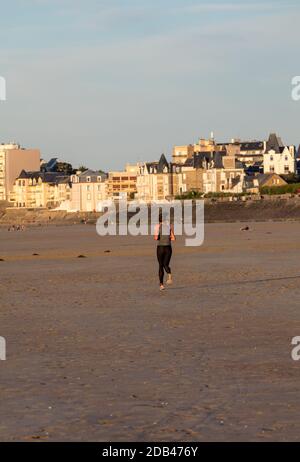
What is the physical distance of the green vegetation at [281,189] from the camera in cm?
17475

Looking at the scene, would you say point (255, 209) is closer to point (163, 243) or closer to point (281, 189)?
point (281, 189)

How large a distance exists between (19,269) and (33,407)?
25.9 m

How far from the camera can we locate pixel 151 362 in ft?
43.6

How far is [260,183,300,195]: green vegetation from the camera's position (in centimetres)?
17475

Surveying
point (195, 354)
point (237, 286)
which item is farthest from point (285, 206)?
point (195, 354)

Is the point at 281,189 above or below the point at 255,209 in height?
above

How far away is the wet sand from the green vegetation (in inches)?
5865

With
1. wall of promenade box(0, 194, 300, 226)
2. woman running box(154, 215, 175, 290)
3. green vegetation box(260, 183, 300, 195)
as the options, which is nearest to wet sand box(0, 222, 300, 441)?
woman running box(154, 215, 175, 290)

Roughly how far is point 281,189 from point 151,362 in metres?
167

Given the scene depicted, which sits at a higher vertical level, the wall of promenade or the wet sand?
the wet sand

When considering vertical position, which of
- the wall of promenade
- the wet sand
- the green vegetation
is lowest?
the wall of promenade

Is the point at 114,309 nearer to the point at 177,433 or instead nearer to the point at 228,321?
the point at 228,321

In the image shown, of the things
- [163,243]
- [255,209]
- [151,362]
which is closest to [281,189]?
[255,209]

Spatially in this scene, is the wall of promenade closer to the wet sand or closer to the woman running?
the woman running
